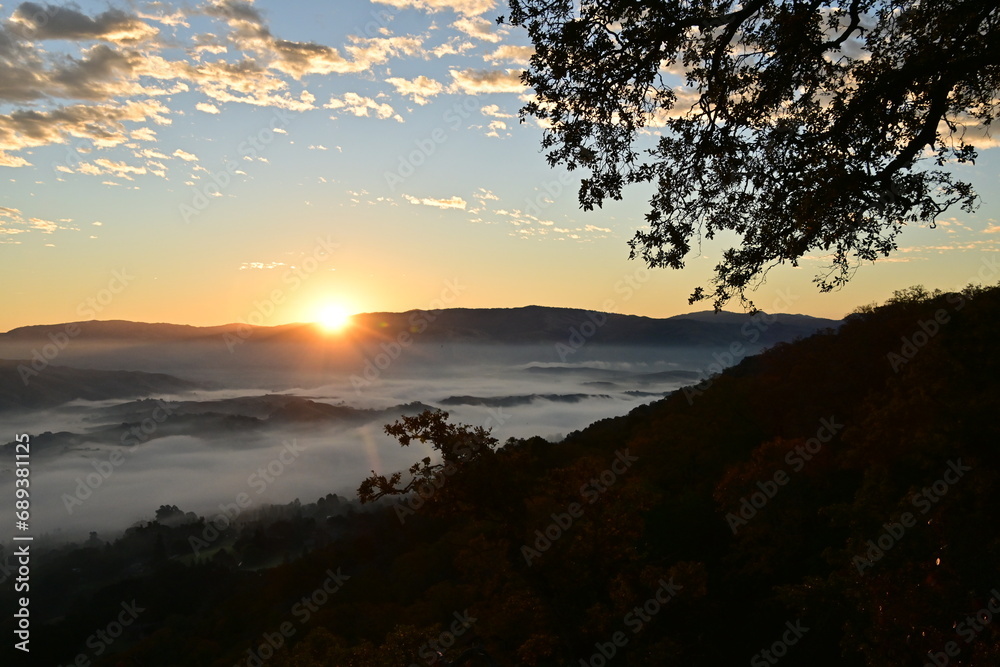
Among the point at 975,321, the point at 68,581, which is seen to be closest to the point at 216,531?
the point at 68,581

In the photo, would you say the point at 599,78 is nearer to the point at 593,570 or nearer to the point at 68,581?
the point at 593,570

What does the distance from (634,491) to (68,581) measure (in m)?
183

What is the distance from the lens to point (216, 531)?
6624 inches
